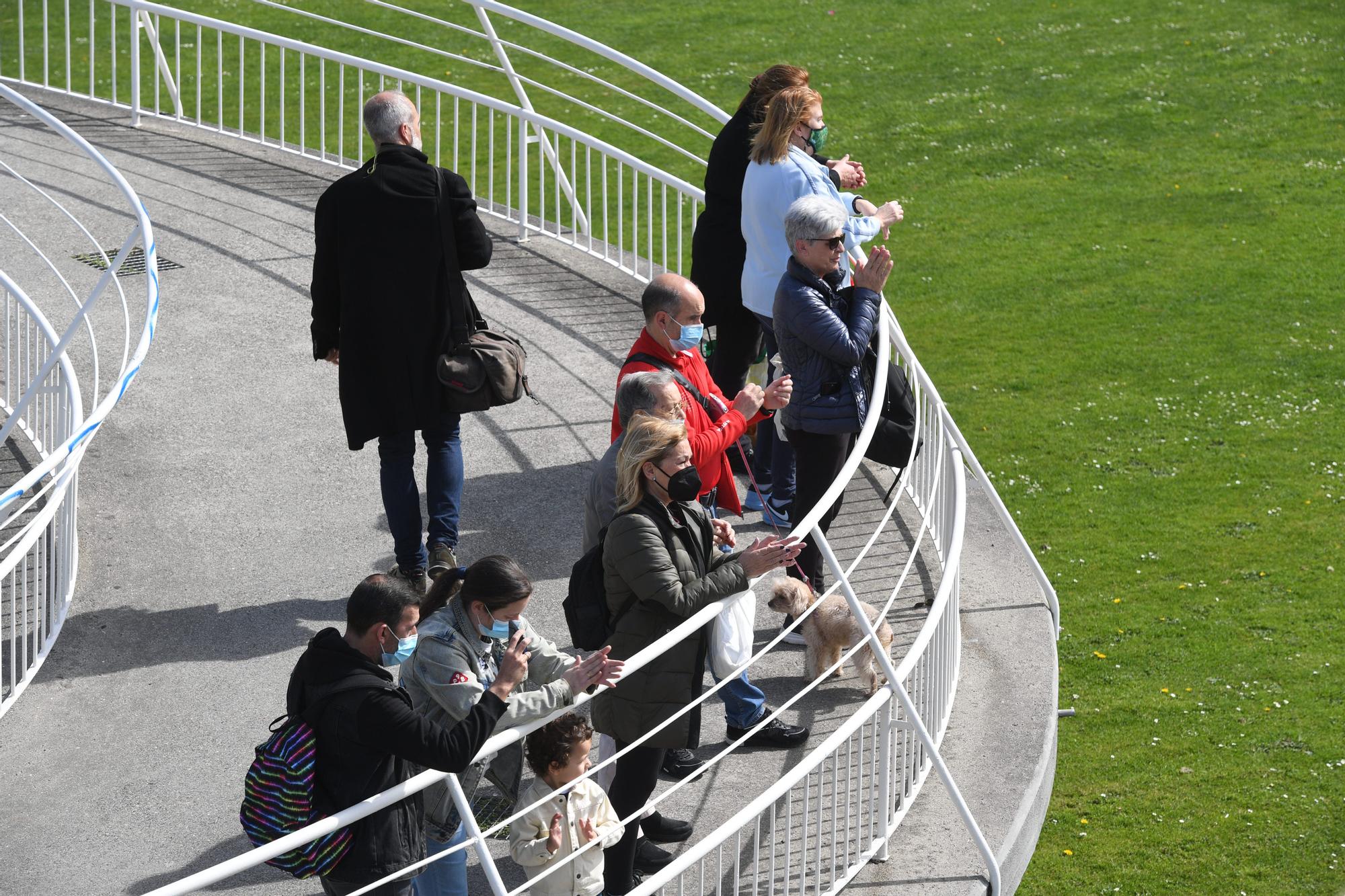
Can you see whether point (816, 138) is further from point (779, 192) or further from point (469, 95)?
point (469, 95)

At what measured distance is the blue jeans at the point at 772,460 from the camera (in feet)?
25.3

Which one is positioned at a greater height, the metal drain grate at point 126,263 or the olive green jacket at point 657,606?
the olive green jacket at point 657,606

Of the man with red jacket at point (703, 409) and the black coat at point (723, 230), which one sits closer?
the man with red jacket at point (703, 409)

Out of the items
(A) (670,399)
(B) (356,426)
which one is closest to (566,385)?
(B) (356,426)

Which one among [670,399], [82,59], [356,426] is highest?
[670,399]

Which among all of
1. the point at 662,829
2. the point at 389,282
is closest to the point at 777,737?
the point at 662,829

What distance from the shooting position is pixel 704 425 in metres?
6.10

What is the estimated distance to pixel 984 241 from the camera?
15.0m

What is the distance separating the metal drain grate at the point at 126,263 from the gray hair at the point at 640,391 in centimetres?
554

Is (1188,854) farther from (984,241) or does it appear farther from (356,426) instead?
(984,241)

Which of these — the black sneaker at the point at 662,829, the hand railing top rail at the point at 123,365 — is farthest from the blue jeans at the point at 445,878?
the hand railing top rail at the point at 123,365

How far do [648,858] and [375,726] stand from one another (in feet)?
5.19

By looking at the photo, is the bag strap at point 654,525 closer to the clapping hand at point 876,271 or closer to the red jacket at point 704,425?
the red jacket at point 704,425

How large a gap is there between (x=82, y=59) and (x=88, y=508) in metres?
12.8
